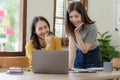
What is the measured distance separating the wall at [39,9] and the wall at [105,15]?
843mm

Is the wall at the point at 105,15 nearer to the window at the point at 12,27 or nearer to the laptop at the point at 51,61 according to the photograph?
the window at the point at 12,27

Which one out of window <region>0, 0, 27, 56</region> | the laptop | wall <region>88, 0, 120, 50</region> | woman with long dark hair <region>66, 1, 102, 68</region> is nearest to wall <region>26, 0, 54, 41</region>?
window <region>0, 0, 27, 56</region>

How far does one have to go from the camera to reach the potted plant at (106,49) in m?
4.13

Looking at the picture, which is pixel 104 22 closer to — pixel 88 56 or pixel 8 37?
pixel 8 37

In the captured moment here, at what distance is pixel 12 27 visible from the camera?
142 inches

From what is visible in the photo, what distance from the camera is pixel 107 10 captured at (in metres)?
4.53

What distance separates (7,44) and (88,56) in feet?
5.08

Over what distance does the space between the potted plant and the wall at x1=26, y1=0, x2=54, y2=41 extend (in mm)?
961

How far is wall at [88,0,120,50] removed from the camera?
438 cm

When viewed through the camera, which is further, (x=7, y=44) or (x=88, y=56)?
(x=7, y=44)

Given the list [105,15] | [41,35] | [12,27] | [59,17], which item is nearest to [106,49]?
[105,15]

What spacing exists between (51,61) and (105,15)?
112 inches

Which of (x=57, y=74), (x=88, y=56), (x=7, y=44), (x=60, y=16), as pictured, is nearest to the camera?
(x=57, y=74)

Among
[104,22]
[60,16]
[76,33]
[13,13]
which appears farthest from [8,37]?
[104,22]
